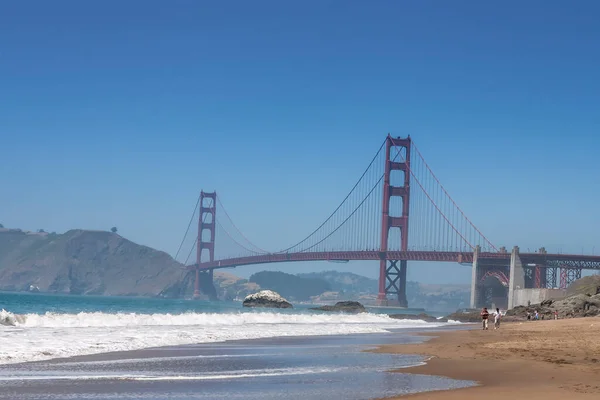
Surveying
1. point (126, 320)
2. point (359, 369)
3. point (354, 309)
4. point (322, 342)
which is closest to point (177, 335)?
point (322, 342)

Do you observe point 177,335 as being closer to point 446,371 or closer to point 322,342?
point 322,342

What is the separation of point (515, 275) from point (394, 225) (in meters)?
23.3

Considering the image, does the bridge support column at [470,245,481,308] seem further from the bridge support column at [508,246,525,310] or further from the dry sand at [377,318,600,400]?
the dry sand at [377,318,600,400]

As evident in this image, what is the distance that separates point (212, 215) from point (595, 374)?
15215 centimetres

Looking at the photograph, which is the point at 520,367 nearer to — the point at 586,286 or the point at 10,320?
the point at 10,320

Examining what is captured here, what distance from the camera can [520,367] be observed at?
50.4ft

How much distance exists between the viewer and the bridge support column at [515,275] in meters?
79.8

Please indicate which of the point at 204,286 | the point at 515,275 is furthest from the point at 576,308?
the point at 204,286

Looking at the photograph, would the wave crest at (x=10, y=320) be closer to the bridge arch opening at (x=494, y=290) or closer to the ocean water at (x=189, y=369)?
the ocean water at (x=189, y=369)

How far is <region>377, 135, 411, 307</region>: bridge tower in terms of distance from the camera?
321 ft

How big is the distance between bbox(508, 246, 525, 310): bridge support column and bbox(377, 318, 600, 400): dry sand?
2267 inches

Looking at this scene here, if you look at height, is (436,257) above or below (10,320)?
above

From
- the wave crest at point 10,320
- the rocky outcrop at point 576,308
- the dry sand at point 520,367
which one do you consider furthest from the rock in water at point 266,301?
the dry sand at point 520,367

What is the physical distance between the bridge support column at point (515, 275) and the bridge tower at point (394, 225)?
56.7 feet
